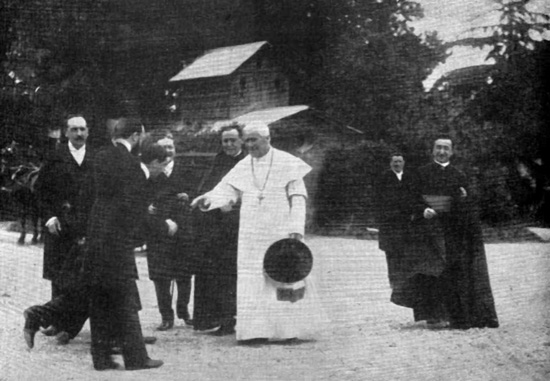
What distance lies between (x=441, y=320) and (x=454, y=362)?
224mm

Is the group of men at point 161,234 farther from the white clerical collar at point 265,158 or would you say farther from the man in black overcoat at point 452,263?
the man in black overcoat at point 452,263

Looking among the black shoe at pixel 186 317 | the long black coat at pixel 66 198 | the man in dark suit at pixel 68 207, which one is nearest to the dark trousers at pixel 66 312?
the man in dark suit at pixel 68 207

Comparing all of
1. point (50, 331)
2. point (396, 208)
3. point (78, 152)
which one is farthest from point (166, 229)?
point (396, 208)

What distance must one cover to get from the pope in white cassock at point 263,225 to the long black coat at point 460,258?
0.59 meters

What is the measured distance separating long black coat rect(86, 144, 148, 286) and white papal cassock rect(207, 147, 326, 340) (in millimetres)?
389

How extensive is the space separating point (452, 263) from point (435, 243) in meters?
0.15

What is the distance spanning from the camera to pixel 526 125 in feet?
11.8

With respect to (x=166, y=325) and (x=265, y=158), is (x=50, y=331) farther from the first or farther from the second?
(x=265, y=158)

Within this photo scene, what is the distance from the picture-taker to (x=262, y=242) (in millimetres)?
3420

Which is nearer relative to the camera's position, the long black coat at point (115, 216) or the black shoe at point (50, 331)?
the long black coat at point (115, 216)

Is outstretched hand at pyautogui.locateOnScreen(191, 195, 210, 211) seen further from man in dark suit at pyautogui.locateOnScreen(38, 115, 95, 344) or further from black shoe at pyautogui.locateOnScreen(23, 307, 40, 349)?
black shoe at pyautogui.locateOnScreen(23, 307, 40, 349)

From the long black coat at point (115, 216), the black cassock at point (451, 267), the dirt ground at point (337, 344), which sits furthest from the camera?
the black cassock at point (451, 267)

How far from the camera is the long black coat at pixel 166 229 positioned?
3.33m

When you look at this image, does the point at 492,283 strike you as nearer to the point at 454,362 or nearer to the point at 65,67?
the point at 454,362
